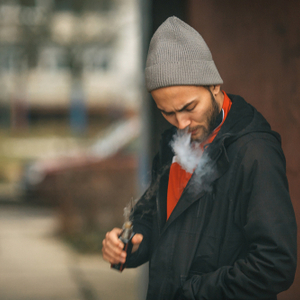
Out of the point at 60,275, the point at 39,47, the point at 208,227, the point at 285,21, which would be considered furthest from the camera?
the point at 39,47

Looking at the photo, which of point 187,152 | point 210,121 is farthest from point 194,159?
point 210,121

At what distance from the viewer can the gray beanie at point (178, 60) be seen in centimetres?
151

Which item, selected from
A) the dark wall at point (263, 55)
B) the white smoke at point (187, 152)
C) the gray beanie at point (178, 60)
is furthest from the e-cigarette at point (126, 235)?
the dark wall at point (263, 55)

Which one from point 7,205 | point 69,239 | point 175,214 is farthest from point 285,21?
point 7,205

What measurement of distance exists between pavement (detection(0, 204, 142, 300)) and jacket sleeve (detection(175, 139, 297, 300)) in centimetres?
215

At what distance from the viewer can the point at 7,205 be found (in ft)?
33.1

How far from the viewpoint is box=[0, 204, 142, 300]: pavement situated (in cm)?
450

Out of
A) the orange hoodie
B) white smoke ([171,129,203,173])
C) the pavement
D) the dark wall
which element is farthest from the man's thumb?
the pavement

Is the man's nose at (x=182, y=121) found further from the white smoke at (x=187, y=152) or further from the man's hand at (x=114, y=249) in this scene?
the man's hand at (x=114, y=249)

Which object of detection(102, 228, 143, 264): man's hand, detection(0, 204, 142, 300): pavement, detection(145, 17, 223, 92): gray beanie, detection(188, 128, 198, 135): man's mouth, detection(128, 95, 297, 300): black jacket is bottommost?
detection(0, 204, 142, 300): pavement

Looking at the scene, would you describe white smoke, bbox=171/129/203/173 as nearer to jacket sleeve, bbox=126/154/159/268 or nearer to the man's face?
the man's face

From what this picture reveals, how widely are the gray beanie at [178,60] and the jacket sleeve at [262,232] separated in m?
0.32

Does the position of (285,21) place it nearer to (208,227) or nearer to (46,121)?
(208,227)

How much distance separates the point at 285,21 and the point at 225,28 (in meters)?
0.33
